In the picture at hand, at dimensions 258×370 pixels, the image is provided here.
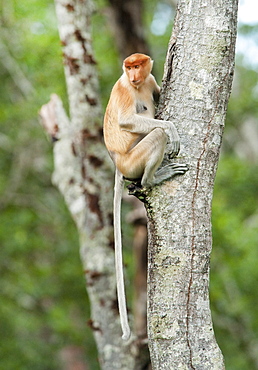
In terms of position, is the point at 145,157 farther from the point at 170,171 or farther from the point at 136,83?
the point at 170,171

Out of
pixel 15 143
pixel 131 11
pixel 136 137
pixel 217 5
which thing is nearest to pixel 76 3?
pixel 131 11

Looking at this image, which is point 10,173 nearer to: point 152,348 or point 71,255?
point 71,255

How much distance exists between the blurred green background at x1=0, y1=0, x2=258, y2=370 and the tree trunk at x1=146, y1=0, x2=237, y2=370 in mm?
5238

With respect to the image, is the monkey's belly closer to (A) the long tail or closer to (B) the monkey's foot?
(A) the long tail

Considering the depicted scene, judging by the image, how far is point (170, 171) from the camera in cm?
257

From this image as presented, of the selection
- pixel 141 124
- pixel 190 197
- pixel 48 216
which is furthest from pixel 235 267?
pixel 190 197

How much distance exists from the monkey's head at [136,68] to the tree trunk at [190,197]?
974 millimetres

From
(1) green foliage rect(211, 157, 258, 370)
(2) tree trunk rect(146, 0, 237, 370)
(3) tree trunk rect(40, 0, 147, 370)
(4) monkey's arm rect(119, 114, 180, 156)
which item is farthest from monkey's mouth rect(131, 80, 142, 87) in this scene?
(1) green foliage rect(211, 157, 258, 370)

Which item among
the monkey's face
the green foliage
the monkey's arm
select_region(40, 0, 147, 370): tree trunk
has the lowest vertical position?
the green foliage

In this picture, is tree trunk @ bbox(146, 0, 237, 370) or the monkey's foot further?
the monkey's foot

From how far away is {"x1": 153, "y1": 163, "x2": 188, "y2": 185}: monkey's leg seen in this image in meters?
2.56

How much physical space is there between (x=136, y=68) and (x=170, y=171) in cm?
139

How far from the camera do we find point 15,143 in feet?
32.1

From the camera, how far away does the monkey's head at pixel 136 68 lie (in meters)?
3.69
